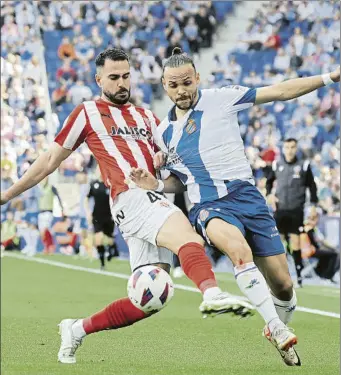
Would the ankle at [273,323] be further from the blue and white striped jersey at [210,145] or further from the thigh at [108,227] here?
the thigh at [108,227]

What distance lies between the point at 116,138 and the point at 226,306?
1.63 meters

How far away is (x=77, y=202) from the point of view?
2377 centimetres

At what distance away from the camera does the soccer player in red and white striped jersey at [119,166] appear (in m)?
6.75

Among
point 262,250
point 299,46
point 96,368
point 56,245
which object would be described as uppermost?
point 299,46

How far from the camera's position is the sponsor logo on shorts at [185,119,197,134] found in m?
7.10

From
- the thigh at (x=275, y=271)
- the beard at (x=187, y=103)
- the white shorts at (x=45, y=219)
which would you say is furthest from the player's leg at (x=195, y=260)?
the white shorts at (x=45, y=219)

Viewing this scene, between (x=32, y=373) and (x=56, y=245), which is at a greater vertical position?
(x=32, y=373)

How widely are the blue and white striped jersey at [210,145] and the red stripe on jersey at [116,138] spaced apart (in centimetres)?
30

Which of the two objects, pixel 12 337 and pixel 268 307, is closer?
pixel 268 307

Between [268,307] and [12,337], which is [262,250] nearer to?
[268,307]

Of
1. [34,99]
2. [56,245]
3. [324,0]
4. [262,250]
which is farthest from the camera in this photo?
[34,99]

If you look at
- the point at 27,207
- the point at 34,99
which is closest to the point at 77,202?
the point at 27,207

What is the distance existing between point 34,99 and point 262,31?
6231mm

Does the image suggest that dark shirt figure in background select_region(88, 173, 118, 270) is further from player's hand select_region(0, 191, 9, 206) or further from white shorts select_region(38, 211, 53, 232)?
player's hand select_region(0, 191, 9, 206)
